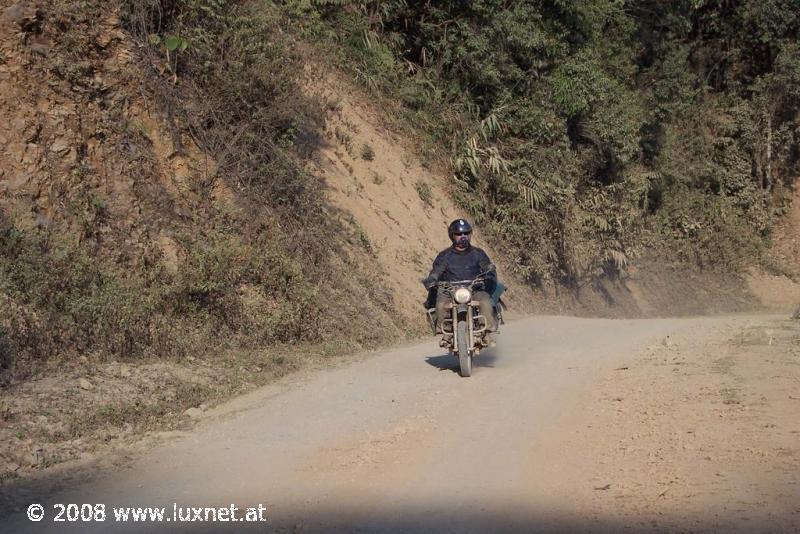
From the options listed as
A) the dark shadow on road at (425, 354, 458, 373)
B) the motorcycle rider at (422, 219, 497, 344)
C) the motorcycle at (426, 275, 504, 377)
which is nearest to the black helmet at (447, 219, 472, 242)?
the motorcycle rider at (422, 219, 497, 344)

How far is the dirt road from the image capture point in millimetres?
5844

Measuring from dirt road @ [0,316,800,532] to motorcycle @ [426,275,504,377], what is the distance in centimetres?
33

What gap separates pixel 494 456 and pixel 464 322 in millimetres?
4450

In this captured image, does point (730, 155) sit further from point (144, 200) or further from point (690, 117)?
point (144, 200)

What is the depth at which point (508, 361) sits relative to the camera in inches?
510

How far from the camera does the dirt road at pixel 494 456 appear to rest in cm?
584

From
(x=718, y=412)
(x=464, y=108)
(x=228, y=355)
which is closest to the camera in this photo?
(x=718, y=412)

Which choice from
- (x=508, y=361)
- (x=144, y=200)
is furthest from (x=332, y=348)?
(x=144, y=200)

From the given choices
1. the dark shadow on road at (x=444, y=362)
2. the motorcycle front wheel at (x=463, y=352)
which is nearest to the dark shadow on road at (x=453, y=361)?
the dark shadow on road at (x=444, y=362)

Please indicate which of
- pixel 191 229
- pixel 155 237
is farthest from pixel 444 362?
pixel 155 237

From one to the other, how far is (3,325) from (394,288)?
30.3ft

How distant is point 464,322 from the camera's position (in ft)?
37.9

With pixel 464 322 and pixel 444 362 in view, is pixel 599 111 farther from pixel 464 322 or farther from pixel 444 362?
pixel 464 322

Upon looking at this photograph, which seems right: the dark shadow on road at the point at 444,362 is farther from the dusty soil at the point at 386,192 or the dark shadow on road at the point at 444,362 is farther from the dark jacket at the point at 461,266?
the dusty soil at the point at 386,192
